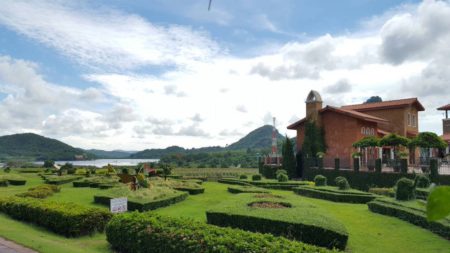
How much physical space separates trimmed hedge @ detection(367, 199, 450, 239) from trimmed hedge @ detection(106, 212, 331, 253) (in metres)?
5.54

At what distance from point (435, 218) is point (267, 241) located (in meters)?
7.24

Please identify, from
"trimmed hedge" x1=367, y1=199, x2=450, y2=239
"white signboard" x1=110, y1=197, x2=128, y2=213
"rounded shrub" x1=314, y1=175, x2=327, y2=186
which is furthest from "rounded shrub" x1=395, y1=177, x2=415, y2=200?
"white signboard" x1=110, y1=197, x2=128, y2=213

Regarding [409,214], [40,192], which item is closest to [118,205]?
[40,192]

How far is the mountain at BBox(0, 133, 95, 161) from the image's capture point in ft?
359

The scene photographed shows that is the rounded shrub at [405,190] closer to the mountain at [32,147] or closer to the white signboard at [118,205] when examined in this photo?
the white signboard at [118,205]

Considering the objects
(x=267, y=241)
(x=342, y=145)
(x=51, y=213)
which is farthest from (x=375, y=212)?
(x=342, y=145)

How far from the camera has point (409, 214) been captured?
1332 centimetres

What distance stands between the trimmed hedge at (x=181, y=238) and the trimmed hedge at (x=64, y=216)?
1509mm

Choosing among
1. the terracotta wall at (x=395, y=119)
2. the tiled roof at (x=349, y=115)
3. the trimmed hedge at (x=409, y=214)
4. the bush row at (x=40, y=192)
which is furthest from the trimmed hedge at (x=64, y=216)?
the terracotta wall at (x=395, y=119)

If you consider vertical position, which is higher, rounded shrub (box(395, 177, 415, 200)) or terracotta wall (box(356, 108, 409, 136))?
terracotta wall (box(356, 108, 409, 136))

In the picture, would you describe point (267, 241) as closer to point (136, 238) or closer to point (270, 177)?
point (136, 238)

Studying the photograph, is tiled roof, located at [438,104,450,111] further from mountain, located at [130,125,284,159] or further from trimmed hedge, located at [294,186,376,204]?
mountain, located at [130,125,284,159]

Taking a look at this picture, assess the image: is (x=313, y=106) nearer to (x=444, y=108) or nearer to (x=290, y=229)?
(x=444, y=108)

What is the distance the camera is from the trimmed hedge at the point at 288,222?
1020cm
